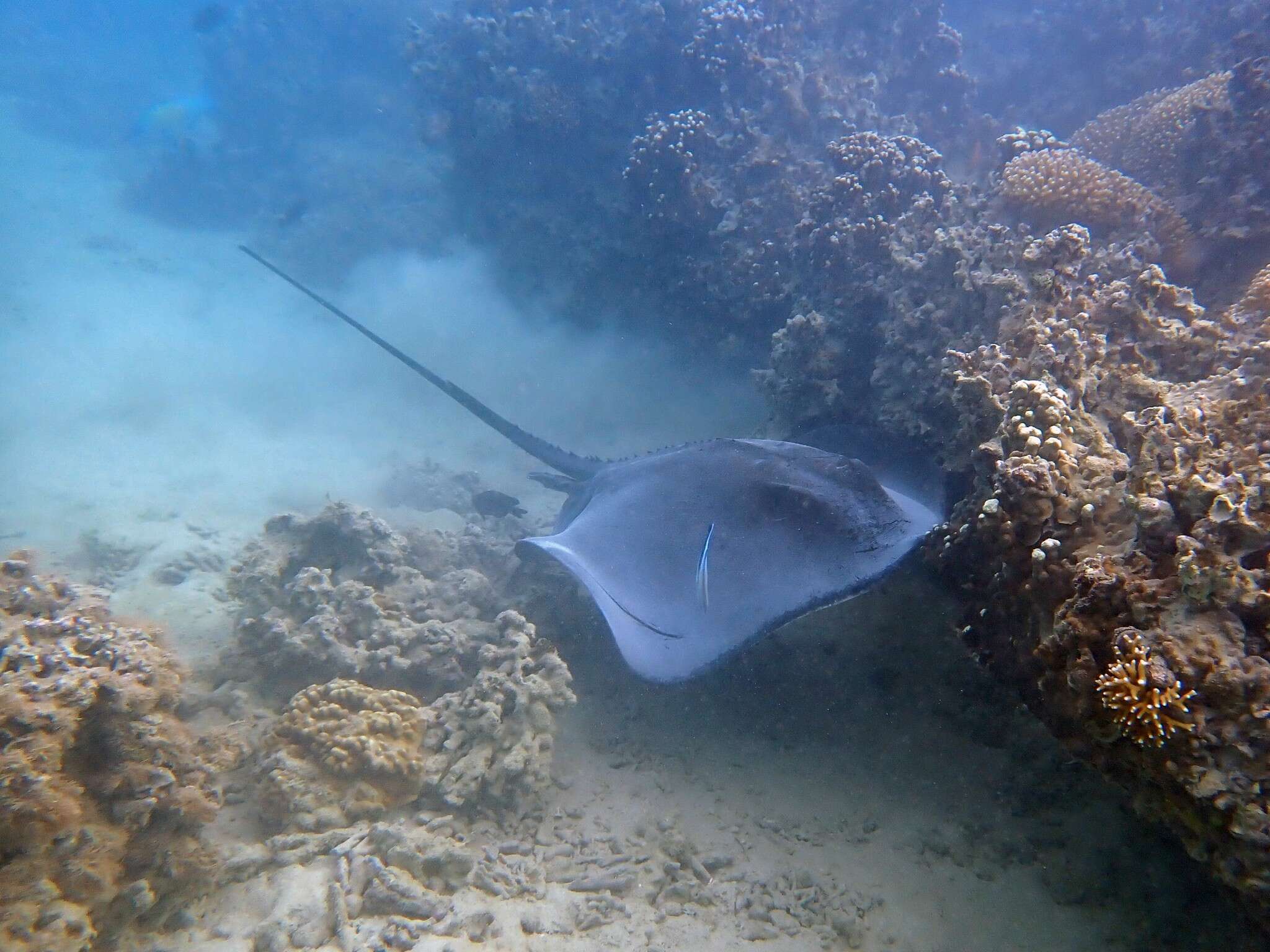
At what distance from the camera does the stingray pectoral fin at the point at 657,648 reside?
321cm

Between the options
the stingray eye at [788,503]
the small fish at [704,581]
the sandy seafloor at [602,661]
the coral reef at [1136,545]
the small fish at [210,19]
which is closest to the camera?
the coral reef at [1136,545]

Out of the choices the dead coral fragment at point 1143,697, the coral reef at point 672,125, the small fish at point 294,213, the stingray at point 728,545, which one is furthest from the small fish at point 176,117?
the dead coral fragment at point 1143,697

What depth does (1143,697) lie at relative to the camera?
83.5 inches

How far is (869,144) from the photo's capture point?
7.99 metres

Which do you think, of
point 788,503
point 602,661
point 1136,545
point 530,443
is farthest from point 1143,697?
point 530,443

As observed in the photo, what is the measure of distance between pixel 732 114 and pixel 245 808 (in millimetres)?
10682

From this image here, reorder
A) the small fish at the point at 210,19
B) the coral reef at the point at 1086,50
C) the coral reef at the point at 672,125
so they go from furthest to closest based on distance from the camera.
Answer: the small fish at the point at 210,19, the coral reef at the point at 1086,50, the coral reef at the point at 672,125

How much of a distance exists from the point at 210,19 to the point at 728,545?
113ft

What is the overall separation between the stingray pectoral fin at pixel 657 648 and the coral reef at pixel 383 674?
980mm

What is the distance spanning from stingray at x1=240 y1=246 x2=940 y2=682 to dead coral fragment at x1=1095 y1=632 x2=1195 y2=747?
1.15m

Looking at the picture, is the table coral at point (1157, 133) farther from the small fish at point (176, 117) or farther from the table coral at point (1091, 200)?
the small fish at point (176, 117)

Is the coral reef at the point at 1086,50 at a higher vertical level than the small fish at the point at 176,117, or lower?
lower

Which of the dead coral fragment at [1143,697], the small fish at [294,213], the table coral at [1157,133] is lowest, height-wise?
the dead coral fragment at [1143,697]

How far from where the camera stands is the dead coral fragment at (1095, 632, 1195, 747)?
6.84 feet
